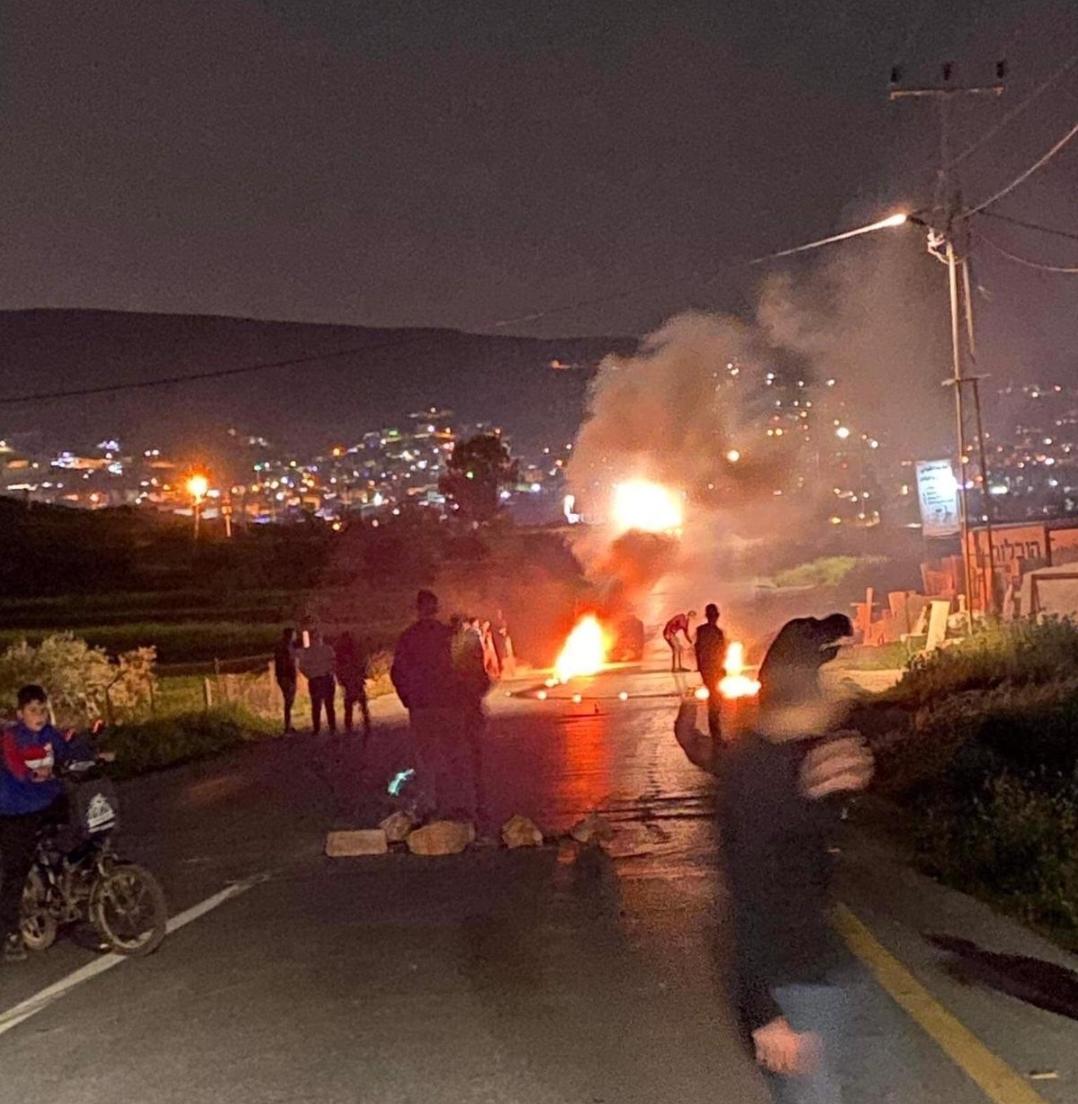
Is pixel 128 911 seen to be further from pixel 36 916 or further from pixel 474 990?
pixel 474 990

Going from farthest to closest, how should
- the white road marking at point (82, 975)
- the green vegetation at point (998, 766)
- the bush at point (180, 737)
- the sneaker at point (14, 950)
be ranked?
the bush at point (180, 737), the green vegetation at point (998, 766), the sneaker at point (14, 950), the white road marking at point (82, 975)

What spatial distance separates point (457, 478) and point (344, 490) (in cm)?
5978

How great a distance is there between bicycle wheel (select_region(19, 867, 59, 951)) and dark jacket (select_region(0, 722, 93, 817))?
400mm

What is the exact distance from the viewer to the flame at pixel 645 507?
5991cm

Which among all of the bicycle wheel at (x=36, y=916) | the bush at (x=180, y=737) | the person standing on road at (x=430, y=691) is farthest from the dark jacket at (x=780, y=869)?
the bush at (x=180, y=737)

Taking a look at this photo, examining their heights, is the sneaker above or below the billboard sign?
below

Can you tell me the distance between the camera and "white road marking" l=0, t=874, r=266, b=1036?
7422 millimetres

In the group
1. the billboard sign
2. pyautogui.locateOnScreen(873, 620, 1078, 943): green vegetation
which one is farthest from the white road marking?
the billboard sign

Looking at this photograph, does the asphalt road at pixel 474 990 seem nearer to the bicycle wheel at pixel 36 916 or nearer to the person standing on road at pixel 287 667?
the bicycle wheel at pixel 36 916

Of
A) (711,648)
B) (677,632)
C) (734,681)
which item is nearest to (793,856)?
(711,648)

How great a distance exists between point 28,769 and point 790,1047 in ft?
17.3

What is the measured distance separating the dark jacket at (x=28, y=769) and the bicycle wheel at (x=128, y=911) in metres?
0.56

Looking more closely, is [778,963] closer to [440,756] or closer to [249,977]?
[249,977]

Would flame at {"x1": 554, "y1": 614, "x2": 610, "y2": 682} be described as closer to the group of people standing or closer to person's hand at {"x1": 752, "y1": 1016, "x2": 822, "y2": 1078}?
the group of people standing
